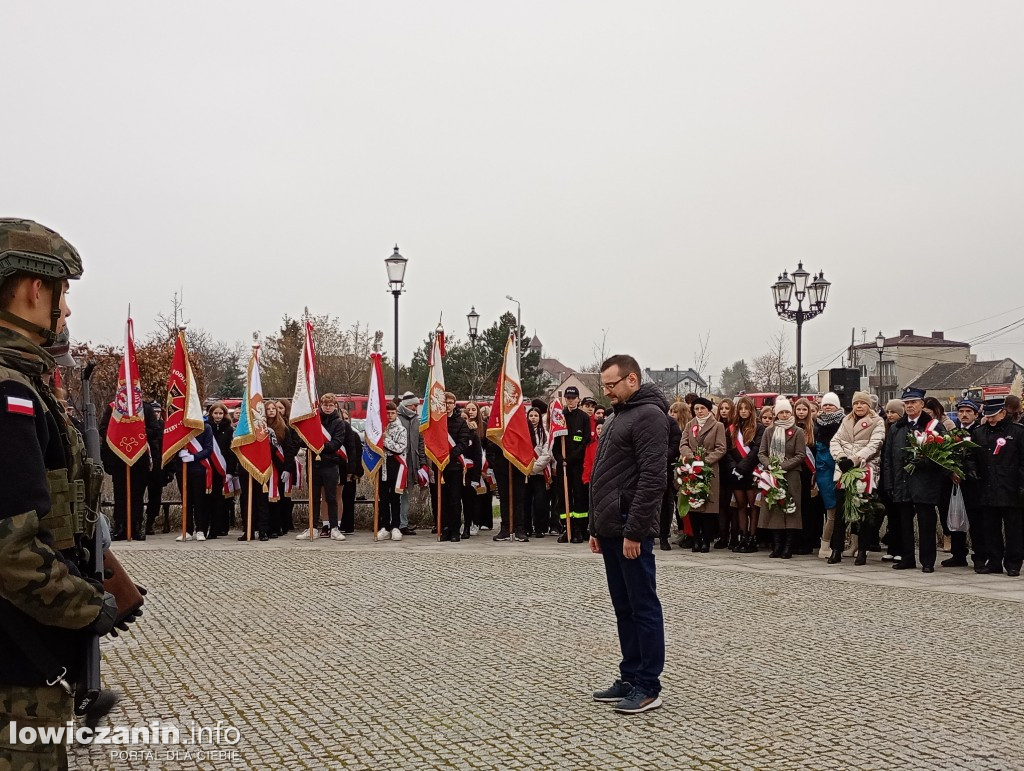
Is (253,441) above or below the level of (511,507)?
above

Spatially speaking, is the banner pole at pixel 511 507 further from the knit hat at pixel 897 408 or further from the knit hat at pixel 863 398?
the knit hat at pixel 897 408

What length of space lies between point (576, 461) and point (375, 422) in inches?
127

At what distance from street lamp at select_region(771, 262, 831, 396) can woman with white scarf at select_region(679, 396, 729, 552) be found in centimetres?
951

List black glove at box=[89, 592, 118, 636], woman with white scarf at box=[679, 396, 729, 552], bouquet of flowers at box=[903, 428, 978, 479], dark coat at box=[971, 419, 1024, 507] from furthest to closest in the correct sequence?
woman with white scarf at box=[679, 396, 729, 552]
bouquet of flowers at box=[903, 428, 978, 479]
dark coat at box=[971, 419, 1024, 507]
black glove at box=[89, 592, 118, 636]

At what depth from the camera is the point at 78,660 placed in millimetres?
3230

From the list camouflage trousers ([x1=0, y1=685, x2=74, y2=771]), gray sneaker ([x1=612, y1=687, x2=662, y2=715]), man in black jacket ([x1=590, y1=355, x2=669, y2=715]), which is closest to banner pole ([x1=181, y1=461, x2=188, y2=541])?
man in black jacket ([x1=590, y1=355, x2=669, y2=715])

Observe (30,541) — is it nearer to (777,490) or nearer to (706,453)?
(777,490)

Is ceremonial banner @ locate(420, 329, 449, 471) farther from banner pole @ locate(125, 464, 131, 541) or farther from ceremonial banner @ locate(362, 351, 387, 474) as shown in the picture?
banner pole @ locate(125, 464, 131, 541)

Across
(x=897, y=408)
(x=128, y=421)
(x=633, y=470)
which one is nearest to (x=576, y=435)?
(x=897, y=408)

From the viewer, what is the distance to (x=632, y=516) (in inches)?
248

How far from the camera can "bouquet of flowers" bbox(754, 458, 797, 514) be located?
13438mm

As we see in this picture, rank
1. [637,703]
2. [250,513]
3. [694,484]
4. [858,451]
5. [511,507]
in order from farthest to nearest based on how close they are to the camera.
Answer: [511,507] < [250,513] < [694,484] < [858,451] < [637,703]

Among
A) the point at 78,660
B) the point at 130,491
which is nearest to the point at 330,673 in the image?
the point at 78,660

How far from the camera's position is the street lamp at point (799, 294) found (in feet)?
77.6
